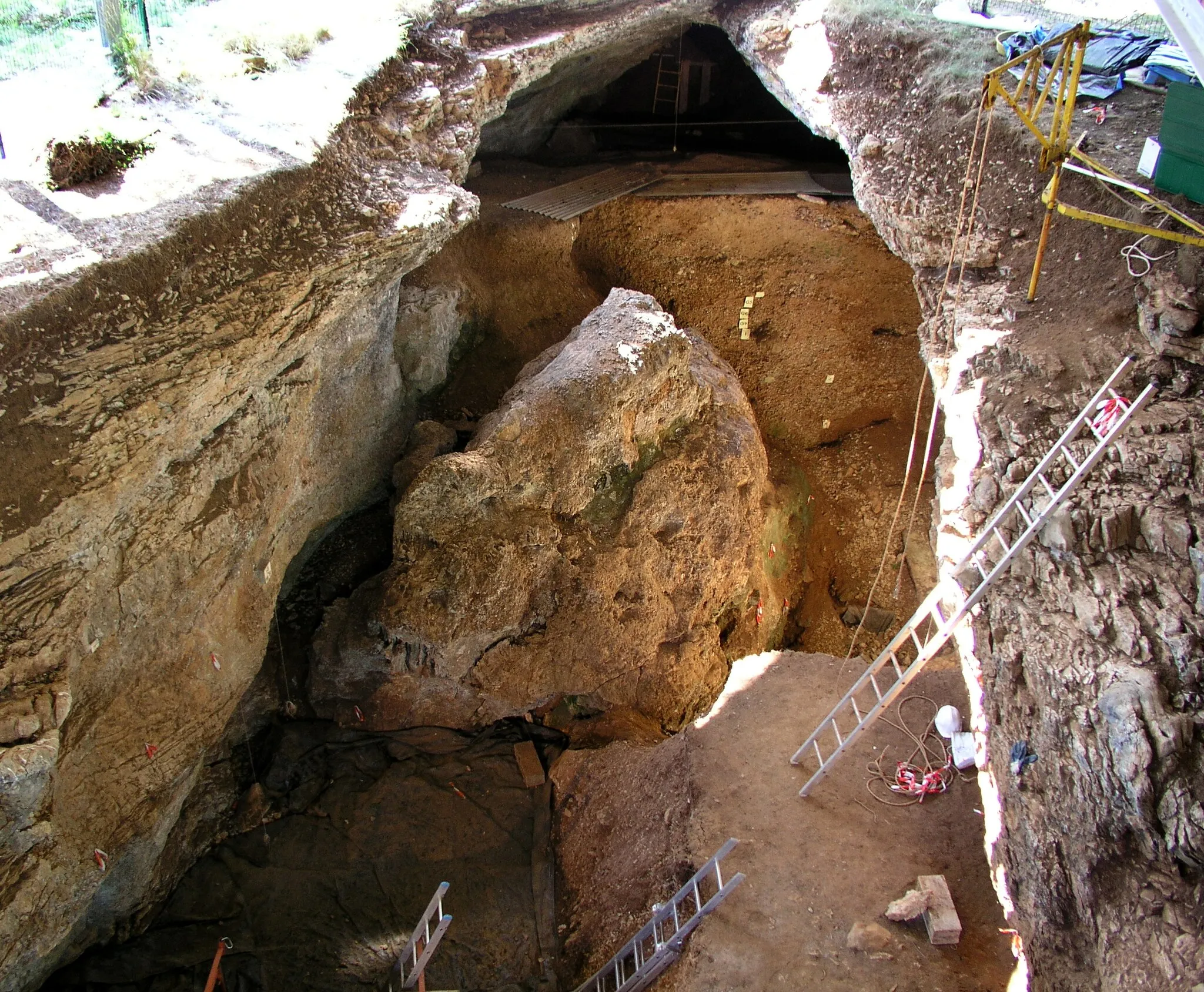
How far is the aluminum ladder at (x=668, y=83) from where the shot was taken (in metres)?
10.9

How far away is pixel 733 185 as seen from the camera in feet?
32.8

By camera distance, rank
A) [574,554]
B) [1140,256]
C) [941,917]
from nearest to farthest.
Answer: [941,917]
[1140,256]
[574,554]

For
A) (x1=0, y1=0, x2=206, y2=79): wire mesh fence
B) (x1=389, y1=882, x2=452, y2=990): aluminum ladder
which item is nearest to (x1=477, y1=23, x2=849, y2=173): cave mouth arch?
(x1=0, y1=0, x2=206, y2=79): wire mesh fence

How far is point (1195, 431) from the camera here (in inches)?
185

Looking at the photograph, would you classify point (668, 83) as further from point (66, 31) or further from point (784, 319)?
point (66, 31)

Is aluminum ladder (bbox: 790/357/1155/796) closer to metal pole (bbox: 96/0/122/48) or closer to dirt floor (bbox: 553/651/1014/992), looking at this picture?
dirt floor (bbox: 553/651/1014/992)

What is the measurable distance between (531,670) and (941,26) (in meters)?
6.74

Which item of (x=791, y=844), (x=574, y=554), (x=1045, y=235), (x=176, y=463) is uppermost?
(x=1045, y=235)

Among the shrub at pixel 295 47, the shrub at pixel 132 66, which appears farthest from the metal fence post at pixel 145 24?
the shrub at pixel 295 47

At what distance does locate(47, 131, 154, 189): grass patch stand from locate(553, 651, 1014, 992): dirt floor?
5158 millimetres

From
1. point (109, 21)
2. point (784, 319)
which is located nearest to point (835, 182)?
point (784, 319)

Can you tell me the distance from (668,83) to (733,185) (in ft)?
6.69

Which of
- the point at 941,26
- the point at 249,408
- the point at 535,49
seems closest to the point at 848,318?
the point at 941,26

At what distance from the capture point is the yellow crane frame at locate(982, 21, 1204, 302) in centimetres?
518
